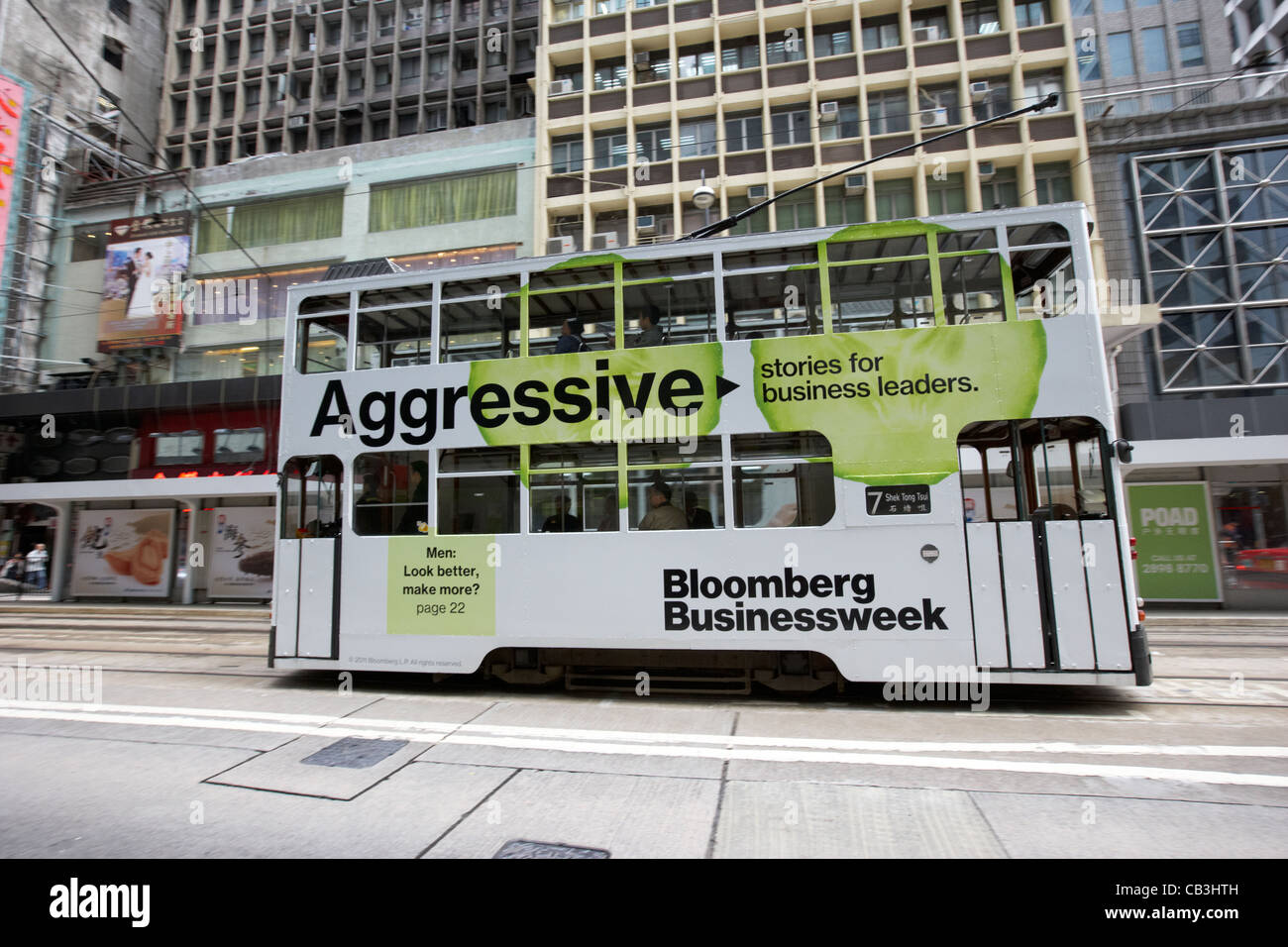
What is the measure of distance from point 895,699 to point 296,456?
21.8 feet

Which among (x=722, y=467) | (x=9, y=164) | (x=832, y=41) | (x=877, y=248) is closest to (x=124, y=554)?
(x=9, y=164)

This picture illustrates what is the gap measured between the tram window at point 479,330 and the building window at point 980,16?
19562 millimetres

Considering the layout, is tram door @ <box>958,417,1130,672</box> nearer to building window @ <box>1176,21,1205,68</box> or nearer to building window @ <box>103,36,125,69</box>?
building window @ <box>1176,21,1205,68</box>

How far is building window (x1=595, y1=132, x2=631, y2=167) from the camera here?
A: 19.7m

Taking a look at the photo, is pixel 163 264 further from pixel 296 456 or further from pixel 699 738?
pixel 699 738

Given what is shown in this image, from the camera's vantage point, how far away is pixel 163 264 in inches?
878

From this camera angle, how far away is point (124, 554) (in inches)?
738

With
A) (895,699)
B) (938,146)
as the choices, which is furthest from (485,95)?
(895,699)

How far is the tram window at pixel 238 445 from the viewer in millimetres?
19186

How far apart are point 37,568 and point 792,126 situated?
27.1m

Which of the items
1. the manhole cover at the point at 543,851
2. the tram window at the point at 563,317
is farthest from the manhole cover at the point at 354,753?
the tram window at the point at 563,317

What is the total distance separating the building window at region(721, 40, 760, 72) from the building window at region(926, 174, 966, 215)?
22.1ft

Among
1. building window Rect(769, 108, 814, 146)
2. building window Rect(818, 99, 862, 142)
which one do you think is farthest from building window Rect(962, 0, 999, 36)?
building window Rect(769, 108, 814, 146)

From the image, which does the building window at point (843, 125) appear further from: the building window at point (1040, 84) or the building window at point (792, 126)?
the building window at point (1040, 84)
